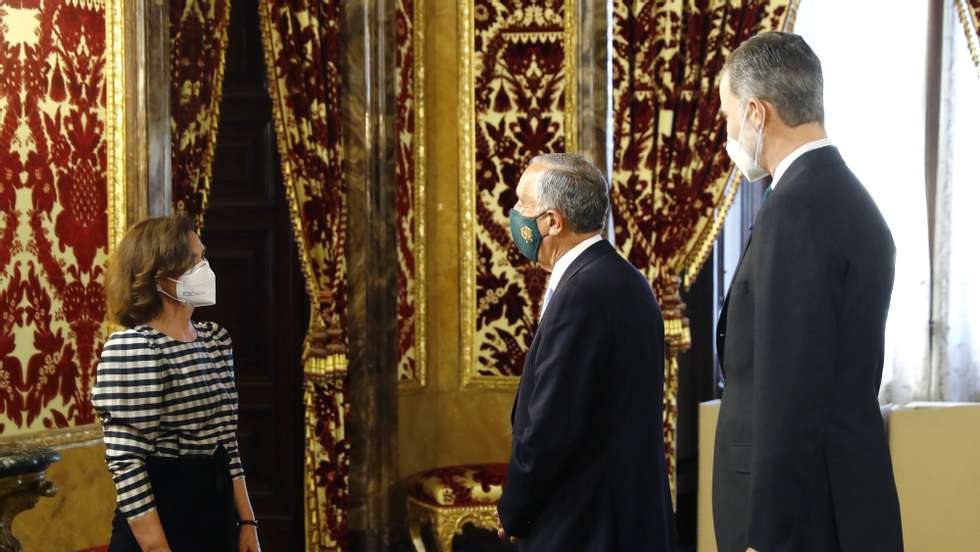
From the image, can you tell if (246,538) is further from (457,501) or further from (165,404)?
(457,501)

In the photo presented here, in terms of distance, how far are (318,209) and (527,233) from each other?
1.95 metres

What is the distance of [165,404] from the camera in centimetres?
264

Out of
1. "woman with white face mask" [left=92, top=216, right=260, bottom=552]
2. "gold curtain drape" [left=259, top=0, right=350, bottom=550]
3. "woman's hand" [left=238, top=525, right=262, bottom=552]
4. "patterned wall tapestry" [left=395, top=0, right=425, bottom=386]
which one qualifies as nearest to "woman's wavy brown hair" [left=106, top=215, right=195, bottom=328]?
"woman with white face mask" [left=92, top=216, right=260, bottom=552]

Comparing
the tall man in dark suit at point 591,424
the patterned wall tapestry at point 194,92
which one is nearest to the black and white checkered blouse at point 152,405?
the tall man in dark suit at point 591,424

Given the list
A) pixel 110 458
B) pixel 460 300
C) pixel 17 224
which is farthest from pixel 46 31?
pixel 460 300

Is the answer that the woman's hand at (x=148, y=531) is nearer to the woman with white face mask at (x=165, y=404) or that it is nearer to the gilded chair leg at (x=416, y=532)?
the woman with white face mask at (x=165, y=404)

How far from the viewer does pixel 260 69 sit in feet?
16.5

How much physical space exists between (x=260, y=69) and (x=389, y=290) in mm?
1160

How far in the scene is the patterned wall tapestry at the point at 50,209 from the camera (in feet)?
→ 10.6

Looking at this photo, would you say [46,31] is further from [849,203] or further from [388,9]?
[849,203]

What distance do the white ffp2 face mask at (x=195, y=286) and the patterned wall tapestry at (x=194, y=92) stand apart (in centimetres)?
107

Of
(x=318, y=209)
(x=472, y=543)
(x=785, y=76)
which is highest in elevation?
(x=785, y=76)

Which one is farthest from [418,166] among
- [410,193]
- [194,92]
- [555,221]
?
[555,221]

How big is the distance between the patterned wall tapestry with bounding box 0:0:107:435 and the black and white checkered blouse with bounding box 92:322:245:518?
0.75 meters
